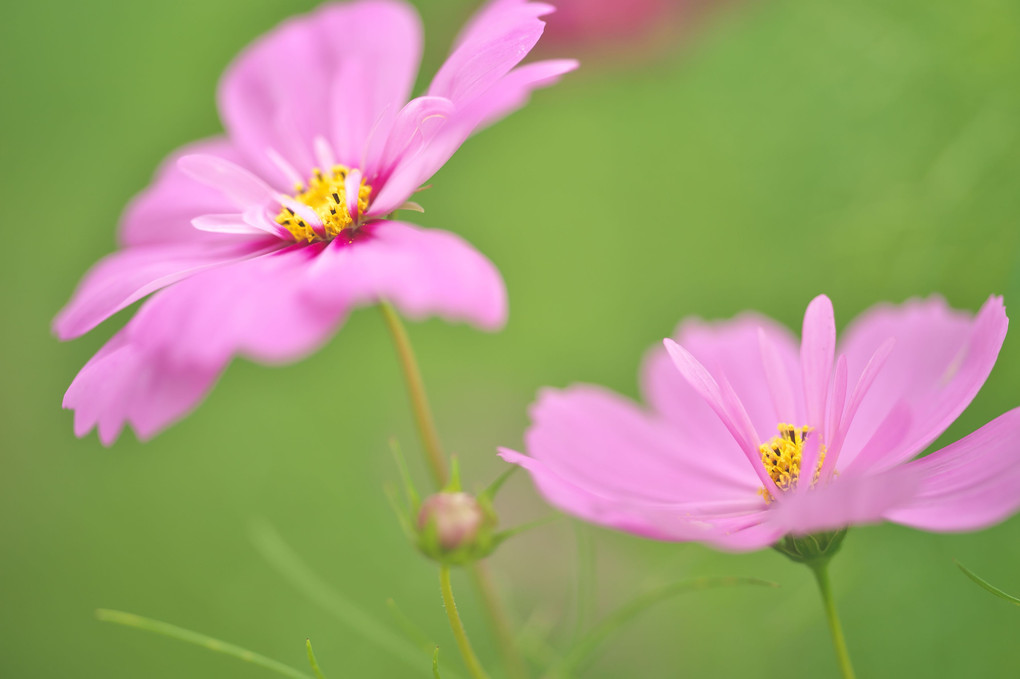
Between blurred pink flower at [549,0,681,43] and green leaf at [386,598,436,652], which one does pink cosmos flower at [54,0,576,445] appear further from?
blurred pink flower at [549,0,681,43]

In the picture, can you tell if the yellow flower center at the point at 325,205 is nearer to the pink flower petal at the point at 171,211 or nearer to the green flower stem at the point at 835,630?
the pink flower petal at the point at 171,211

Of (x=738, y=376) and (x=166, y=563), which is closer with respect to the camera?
(x=738, y=376)

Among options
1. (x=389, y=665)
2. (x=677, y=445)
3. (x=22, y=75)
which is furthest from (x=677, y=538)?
(x=22, y=75)

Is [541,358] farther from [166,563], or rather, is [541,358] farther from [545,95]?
[166,563]

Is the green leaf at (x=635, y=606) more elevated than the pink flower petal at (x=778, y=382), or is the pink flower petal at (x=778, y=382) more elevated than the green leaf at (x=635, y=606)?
the pink flower petal at (x=778, y=382)

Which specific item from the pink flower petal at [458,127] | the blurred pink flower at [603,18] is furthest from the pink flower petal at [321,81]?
→ the blurred pink flower at [603,18]

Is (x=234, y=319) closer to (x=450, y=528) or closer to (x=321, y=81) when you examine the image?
(x=450, y=528)
